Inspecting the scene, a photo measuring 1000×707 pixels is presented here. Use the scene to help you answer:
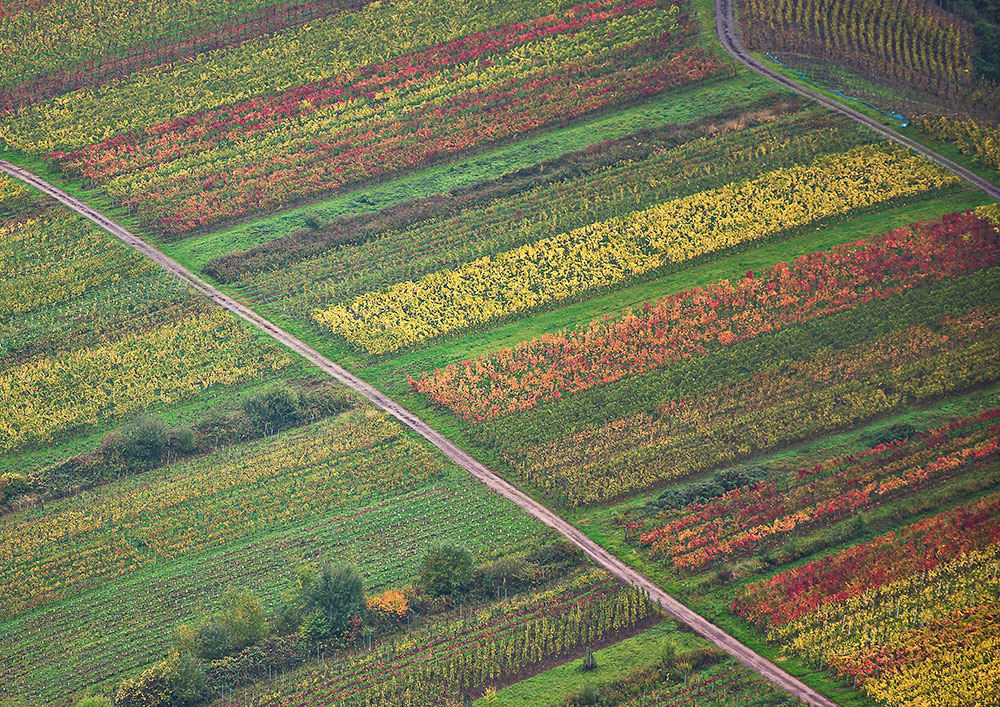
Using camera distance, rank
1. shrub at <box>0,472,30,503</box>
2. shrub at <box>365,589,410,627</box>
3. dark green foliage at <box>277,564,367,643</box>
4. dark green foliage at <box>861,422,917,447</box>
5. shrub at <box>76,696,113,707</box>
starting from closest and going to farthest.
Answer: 1. shrub at <box>76,696,113,707</box>
2. dark green foliage at <box>277,564,367,643</box>
3. shrub at <box>365,589,410,627</box>
4. dark green foliage at <box>861,422,917,447</box>
5. shrub at <box>0,472,30,503</box>

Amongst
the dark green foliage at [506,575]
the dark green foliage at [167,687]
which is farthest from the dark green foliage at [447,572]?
the dark green foliage at [167,687]

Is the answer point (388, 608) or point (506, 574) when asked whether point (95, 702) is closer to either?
point (388, 608)

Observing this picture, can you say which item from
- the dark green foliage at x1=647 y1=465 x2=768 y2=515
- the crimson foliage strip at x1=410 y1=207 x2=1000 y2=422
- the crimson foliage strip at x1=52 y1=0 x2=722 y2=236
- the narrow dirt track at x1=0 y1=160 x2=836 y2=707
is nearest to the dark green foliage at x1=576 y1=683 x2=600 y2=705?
the narrow dirt track at x1=0 y1=160 x2=836 y2=707

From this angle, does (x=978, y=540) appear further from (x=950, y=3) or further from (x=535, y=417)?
(x=950, y=3)

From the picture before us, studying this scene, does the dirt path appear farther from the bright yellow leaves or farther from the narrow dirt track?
the narrow dirt track

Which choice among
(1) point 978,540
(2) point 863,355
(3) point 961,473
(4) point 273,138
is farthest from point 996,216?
(4) point 273,138

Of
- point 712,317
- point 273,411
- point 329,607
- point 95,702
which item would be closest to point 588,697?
point 329,607

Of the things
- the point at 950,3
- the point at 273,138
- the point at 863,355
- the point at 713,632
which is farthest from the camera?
the point at 950,3
